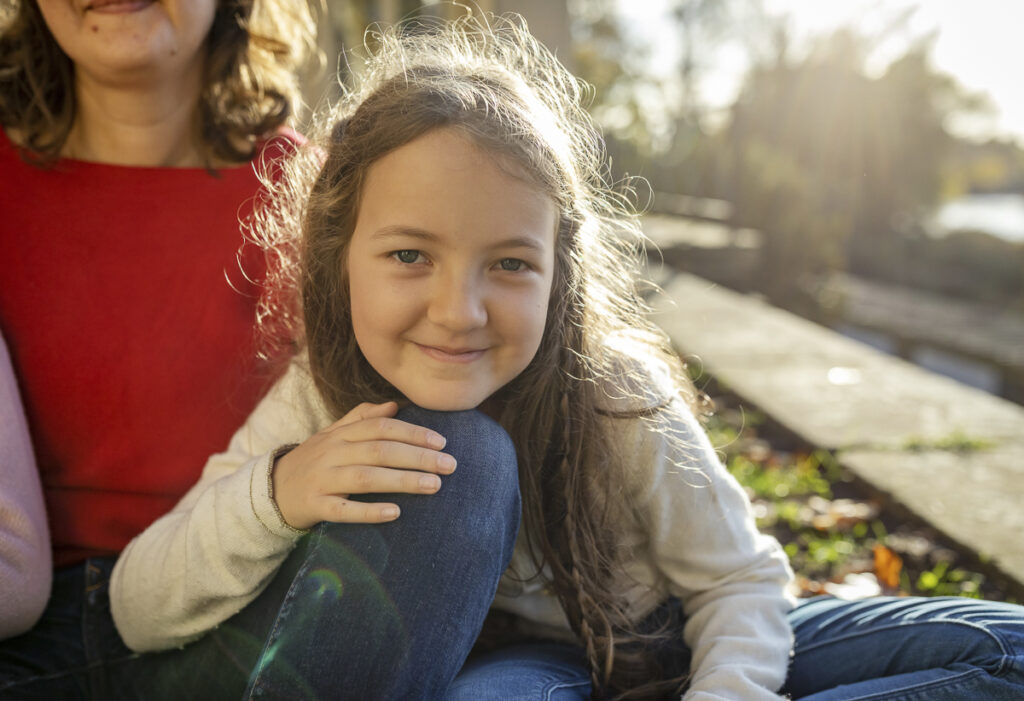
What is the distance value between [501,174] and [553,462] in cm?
50

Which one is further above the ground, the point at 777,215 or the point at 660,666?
the point at 777,215

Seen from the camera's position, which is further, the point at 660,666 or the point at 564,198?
the point at 660,666

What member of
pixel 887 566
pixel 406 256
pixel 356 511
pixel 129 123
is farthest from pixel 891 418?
pixel 129 123

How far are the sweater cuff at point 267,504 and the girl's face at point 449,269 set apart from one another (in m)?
0.24

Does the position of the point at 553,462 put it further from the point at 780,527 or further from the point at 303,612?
the point at 780,527

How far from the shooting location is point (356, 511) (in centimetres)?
118

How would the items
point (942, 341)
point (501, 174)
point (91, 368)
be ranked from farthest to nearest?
point (942, 341), point (91, 368), point (501, 174)

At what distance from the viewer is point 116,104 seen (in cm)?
180

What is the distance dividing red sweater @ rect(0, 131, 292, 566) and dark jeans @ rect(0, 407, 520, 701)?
403mm

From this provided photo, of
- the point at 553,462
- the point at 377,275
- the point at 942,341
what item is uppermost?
the point at 377,275

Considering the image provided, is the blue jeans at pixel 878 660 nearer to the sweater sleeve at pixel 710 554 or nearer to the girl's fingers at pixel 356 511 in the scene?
the sweater sleeve at pixel 710 554

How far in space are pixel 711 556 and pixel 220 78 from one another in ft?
4.62

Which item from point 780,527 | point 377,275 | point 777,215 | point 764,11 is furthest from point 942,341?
point 764,11

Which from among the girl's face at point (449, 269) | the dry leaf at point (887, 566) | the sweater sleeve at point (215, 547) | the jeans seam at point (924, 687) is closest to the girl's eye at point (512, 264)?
the girl's face at point (449, 269)
